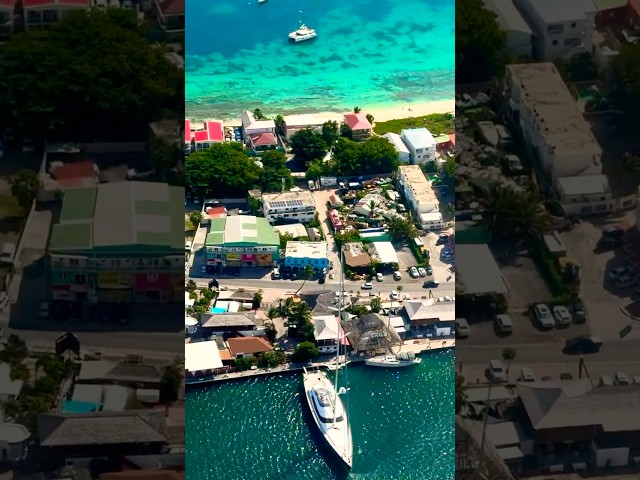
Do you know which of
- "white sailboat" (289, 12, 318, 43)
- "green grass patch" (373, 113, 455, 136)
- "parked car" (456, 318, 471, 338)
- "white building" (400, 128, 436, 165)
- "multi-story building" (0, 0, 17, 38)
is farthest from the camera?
"white sailboat" (289, 12, 318, 43)

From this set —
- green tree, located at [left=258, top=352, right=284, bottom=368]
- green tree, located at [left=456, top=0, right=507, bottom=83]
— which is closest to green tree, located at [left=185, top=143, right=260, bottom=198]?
green tree, located at [left=258, top=352, right=284, bottom=368]

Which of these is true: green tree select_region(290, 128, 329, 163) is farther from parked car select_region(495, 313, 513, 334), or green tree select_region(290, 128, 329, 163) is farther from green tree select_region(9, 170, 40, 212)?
green tree select_region(9, 170, 40, 212)

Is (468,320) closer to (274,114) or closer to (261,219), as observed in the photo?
(261,219)

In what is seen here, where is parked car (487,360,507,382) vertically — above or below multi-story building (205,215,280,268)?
above

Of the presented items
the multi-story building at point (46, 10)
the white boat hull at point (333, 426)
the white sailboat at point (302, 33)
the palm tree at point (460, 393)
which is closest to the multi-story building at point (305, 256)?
the white boat hull at point (333, 426)

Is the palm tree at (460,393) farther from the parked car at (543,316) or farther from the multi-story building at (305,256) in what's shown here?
the multi-story building at (305,256)

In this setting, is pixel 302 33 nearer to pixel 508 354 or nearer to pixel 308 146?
pixel 308 146
